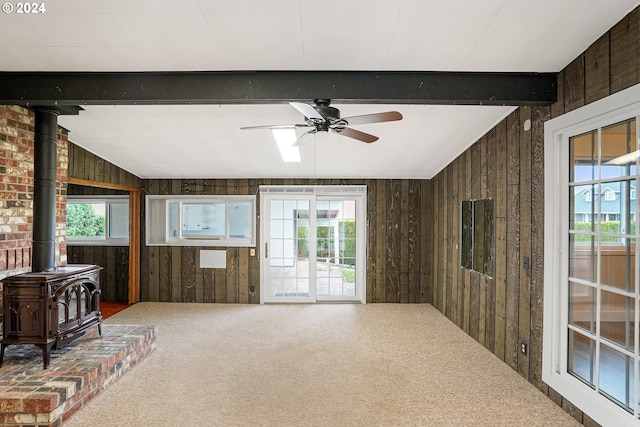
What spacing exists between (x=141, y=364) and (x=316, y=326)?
2171 millimetres

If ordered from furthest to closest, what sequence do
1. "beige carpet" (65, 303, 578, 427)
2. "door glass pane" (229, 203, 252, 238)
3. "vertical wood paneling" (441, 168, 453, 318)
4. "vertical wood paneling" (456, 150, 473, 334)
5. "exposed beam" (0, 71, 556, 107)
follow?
"door glass pane" (229, 203, 252, 238) → "vertical wood paneling" (441, 168, 453, 318) → "vertical wood paneling" (456, 150, 473, 334) → "exposed beam" (0, 71, 556, 107) → "beige carpet" (65, 303, 578, 427)

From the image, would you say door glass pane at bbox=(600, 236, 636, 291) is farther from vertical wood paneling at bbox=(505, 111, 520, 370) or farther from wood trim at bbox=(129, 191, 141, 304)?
wood trim at bbox=(129, 191, 141, 304)

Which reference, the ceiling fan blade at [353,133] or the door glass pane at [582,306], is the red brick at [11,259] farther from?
the door glass pane at [582,306]

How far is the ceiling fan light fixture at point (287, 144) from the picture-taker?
4.49 meters

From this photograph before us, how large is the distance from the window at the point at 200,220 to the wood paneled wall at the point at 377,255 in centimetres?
16

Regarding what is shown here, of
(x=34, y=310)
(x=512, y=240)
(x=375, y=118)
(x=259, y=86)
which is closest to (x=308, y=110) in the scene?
(x=259, y=86)

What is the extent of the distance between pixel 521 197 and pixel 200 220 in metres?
4.98

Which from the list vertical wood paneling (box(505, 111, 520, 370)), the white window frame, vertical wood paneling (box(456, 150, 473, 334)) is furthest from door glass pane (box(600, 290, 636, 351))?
vertical wood paneling (box(456, 150, 473, 334))

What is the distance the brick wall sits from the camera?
333 cm

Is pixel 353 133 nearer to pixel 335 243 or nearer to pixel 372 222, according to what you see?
pixel 372 222

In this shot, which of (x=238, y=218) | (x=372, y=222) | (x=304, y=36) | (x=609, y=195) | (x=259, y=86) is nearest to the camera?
(x=304, y=36)

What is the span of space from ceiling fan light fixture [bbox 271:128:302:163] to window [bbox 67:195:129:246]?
3.36 metres

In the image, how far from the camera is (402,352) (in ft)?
13.3

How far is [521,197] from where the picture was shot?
3.50 metres
